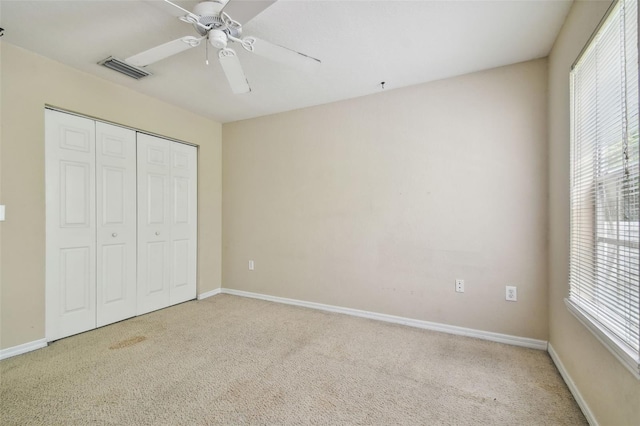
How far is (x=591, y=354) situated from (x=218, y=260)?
3710 millimetres

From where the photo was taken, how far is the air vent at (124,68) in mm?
2331

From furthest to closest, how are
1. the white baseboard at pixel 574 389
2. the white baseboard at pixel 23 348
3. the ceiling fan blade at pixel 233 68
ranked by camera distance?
the white baseboard at pixel 23 348 < the ceiling fan blade at pixel 233 68 < the white baseboard at pixel 574 389

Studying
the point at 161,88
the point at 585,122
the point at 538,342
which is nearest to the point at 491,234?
the point at 538,342

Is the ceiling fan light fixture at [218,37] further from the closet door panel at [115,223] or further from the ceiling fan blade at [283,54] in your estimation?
the closet door panel at [115,223]

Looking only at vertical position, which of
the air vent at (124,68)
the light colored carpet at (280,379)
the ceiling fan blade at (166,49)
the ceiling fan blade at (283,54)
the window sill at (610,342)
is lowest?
the light colored carpet at (280,379)

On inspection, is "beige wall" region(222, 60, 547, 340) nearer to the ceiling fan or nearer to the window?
the window

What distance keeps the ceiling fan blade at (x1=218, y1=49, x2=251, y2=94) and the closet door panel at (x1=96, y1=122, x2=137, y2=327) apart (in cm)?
159

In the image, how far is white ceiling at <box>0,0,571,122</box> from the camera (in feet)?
5.71

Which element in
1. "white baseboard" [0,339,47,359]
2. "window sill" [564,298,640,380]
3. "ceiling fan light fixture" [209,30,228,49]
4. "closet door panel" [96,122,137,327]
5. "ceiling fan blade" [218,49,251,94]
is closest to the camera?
"window sill" [564,298,640,380]

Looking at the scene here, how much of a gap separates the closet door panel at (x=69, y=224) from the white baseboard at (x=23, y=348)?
75 millimetres

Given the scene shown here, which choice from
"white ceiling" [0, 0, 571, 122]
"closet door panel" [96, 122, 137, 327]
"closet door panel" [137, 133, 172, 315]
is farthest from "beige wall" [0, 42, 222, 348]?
"closet door panel" [137, 133, 172, 315]

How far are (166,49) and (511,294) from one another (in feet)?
10.1

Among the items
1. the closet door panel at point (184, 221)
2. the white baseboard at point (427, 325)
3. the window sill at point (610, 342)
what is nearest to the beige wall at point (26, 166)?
the closet door panel at point (184, 221)

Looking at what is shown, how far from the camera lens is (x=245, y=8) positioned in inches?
54.3
